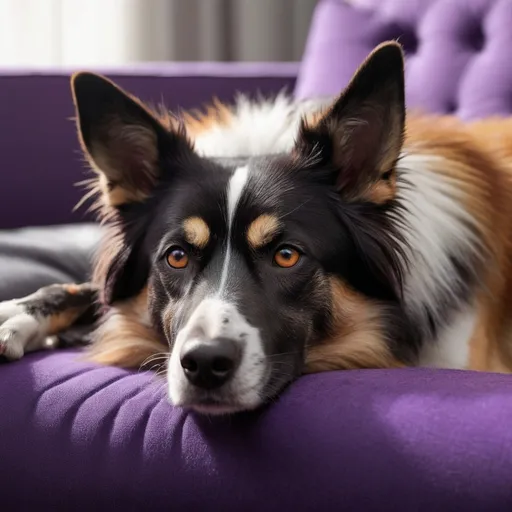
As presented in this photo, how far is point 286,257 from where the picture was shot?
166 cm

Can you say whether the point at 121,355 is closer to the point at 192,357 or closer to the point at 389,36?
the point at 192,357

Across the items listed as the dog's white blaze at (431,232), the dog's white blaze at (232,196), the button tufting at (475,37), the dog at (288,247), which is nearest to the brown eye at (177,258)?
the dog at (288,247)

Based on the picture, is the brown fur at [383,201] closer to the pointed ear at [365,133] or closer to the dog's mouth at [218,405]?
the pointed ear at [365,133]

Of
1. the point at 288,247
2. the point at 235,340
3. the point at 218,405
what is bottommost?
the point at 218,405

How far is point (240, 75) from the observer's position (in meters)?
3.08

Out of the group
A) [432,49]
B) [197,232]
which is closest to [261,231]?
[197,232]

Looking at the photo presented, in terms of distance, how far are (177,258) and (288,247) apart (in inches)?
10.3

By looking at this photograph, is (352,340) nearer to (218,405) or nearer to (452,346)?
(452,346)

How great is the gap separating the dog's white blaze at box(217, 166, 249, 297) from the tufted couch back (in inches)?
45.8

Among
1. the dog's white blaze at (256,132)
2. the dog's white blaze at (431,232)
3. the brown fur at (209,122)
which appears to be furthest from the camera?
the brown fur at (209,122)

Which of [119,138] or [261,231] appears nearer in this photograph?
[261,231]

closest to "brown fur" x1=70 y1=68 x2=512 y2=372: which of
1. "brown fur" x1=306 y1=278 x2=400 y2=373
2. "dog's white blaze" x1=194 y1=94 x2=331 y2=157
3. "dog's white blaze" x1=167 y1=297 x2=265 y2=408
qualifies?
"brown fur" x1=306 y1=278 x2=400 y2=373

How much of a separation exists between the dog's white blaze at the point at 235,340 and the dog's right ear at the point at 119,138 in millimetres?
561

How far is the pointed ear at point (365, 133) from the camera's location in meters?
1.64
